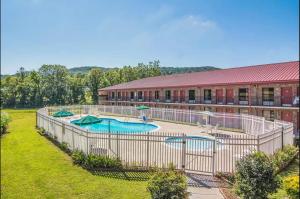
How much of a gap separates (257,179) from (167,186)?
8.65 ft

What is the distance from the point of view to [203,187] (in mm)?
9383

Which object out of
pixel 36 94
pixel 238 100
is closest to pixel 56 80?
pixel 36 94

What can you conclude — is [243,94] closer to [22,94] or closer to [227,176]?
[227,176]

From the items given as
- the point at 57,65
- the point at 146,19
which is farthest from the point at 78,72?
the point at 146,19

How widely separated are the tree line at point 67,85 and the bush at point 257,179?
26.2 meters

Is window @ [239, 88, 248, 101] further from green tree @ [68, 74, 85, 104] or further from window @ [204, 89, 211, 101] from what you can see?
green tree @ [68, 74, 85, 104]

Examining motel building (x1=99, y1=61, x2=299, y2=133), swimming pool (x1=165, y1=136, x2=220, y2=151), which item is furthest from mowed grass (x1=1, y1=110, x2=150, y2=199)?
motel building (x1=99, y1=61, x2=299, y2=133)

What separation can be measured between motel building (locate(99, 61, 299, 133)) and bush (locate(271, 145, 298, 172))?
10065 mm

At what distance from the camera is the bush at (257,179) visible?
7.68 m

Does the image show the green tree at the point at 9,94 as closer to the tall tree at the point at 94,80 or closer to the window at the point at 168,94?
the tall tree at the point at 94,80

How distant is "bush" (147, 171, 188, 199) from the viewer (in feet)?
24.4

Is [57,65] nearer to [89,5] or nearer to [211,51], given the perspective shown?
[89,5]

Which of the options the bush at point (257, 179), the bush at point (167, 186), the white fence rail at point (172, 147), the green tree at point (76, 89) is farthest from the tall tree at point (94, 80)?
the bush at point (257, 179)

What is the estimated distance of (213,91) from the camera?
30656 mm
